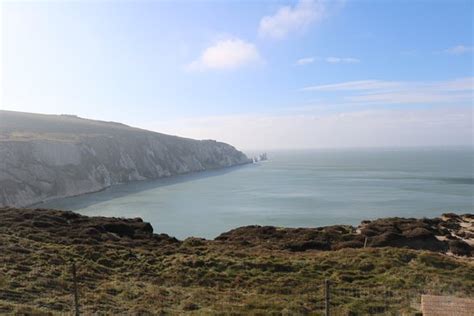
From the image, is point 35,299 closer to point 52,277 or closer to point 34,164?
point 52,277

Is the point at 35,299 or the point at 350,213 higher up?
the point at 35,299

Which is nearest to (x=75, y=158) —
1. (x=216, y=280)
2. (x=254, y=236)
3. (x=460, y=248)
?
(x=254, y=236)

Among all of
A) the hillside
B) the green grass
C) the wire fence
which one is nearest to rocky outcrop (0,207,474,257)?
the hillside

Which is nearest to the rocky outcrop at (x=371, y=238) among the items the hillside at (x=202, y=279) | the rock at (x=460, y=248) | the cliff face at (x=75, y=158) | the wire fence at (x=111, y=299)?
the rock at (x=460, y=248)

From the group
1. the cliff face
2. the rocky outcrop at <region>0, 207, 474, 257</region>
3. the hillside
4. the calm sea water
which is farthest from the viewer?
the cliff face

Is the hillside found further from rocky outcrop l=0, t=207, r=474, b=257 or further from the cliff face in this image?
the cliff face

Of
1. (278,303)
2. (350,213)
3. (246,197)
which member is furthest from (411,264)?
(246,197)

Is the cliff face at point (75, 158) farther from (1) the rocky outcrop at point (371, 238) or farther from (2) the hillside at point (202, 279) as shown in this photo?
(2) the hillside at point (202, 279)
